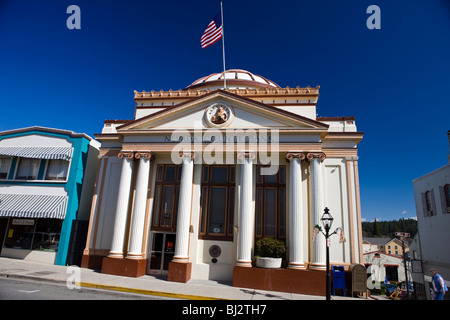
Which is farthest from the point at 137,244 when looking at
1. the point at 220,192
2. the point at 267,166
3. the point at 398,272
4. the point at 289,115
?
the point at 398,272

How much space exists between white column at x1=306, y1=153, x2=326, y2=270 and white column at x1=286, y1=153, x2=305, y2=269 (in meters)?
0.54

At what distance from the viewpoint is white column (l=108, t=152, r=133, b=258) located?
14891mm

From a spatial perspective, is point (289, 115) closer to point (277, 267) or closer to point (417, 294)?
point (277, 267)

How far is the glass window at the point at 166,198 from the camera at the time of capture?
52.1 ft

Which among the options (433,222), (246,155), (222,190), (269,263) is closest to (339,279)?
(269,263)

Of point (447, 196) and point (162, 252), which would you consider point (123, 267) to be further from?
point (447, 196)

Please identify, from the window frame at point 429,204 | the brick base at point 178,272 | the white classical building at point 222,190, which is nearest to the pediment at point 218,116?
the white classical building at point 222,190

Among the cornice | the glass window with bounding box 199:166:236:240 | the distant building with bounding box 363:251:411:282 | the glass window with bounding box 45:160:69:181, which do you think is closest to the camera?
the glass window with bounding box 199:166:236:240

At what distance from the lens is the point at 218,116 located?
15594 mm

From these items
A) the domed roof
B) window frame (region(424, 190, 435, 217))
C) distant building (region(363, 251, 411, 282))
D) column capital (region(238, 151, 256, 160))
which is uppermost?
the domed roof

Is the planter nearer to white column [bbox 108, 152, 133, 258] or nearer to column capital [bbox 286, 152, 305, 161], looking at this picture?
column capital [bbox 286, 152, 305, 161]

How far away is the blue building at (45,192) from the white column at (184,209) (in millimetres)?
7298

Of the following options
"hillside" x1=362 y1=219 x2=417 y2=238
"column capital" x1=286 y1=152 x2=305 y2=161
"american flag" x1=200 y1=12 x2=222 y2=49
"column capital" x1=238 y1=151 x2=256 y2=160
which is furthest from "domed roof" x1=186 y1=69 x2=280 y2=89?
"hillside" x1=362 y1=219 x2=417 y2=238
